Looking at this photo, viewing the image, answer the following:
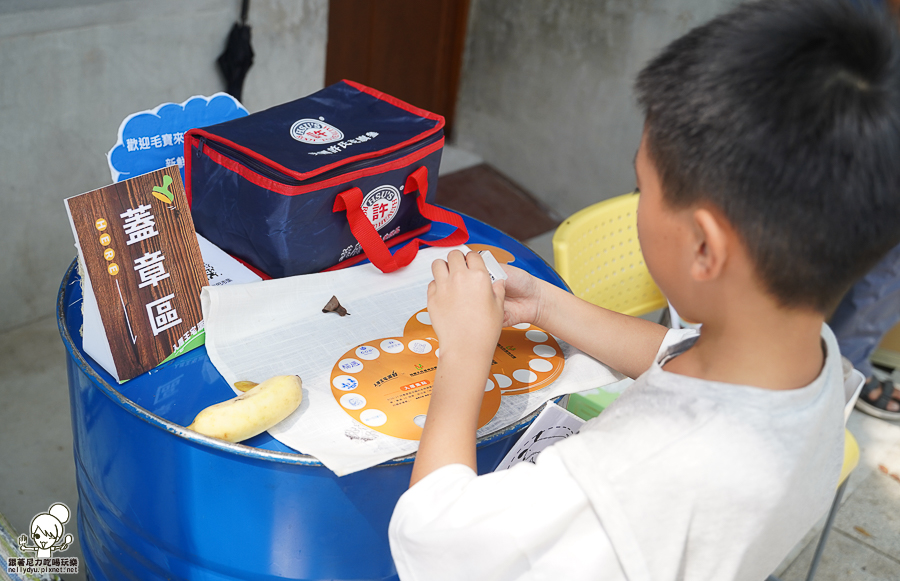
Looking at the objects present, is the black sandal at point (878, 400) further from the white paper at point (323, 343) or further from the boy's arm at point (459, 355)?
the boy's arm at point (459, 355)

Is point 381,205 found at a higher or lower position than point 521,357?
higher

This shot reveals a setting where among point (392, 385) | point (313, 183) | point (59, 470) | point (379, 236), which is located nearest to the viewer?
point (392, 385)

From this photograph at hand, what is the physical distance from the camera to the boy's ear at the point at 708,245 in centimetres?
69

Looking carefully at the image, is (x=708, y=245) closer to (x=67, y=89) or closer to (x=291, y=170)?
(x=291, y=170)

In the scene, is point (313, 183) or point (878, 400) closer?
point (313, 183)

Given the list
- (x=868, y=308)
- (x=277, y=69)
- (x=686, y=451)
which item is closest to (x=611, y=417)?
(x=686, y=451)

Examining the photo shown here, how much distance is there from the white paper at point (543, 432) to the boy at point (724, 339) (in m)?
0.14

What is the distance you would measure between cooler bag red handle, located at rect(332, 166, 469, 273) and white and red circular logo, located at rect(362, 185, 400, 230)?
3 cm

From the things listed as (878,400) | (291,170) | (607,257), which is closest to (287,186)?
(291,170)

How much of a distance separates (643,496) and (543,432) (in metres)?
0.28

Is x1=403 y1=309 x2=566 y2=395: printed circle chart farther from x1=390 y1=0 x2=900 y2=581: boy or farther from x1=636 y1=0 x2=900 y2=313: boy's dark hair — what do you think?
x1=636 y1=0 x2=900 y2=313: boy's dark hair

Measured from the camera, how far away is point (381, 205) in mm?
1272

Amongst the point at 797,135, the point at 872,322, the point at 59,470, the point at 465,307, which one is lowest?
the point at 59,470

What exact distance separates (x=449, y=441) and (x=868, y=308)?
7.49ft
